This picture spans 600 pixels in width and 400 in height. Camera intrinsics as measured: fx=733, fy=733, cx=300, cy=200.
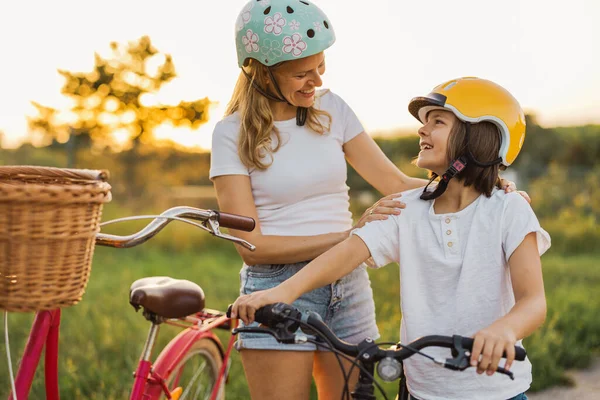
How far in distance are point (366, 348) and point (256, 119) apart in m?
1.22

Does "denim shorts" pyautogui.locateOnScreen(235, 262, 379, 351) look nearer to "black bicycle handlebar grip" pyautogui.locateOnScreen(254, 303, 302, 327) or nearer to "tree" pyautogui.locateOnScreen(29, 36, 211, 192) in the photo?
"black bicycle handlebar grip" pyautogui.locateOnScreen(254, 303, 302, 327)

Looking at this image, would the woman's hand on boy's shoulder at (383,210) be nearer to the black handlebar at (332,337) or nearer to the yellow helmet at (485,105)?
the yellow helmet at (485,105)

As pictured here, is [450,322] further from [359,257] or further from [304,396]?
[304,396]

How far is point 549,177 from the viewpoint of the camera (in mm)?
13445

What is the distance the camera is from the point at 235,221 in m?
→ 2.45

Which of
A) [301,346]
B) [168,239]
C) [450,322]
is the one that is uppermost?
[450,322]

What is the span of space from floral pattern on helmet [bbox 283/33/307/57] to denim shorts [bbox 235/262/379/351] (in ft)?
2.62

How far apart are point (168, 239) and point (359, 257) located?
9410 mm

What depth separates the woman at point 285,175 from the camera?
8.95 ft

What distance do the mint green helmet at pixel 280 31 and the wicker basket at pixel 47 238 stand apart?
105 cm

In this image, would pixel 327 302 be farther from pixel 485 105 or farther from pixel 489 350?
pixel 489 350

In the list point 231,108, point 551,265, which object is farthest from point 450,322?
point 551,265

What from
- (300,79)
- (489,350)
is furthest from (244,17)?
(489,350)

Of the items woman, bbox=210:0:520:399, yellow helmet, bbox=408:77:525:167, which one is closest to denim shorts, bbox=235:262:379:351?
woman, bbox=210:0:520:399
